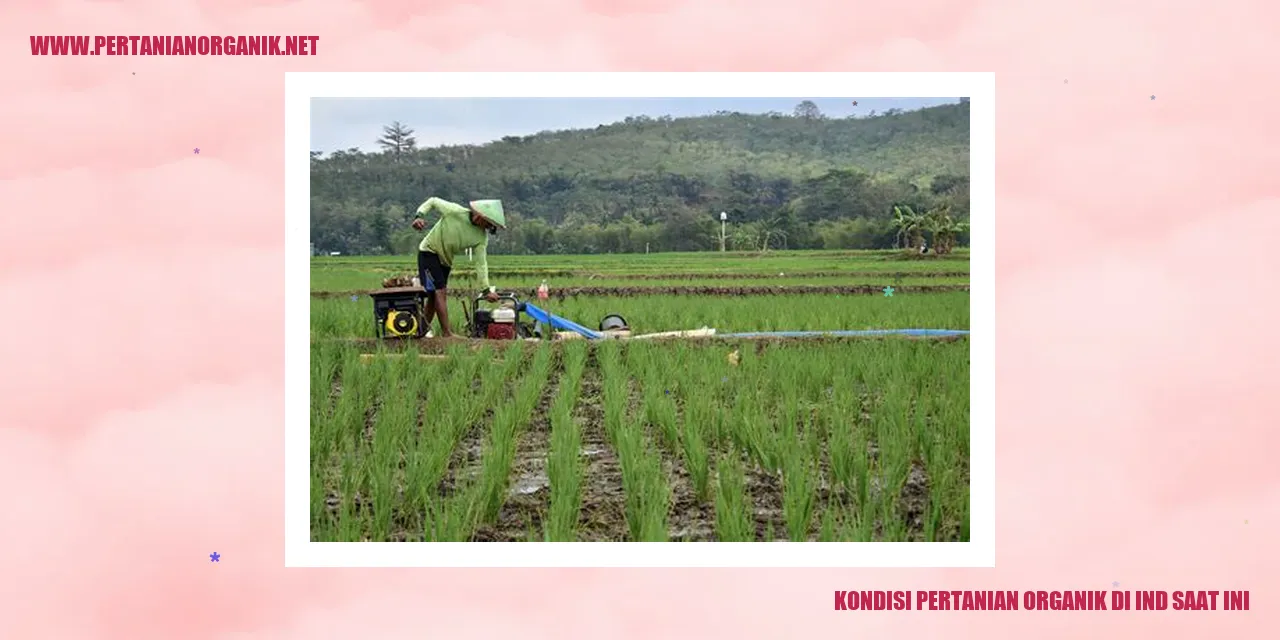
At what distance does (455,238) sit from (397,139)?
1354 millimetres

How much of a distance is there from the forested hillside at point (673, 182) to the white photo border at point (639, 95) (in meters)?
0.18

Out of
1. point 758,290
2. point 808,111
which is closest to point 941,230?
point 758,290

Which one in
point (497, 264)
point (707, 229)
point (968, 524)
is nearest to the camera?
point (968, 524)

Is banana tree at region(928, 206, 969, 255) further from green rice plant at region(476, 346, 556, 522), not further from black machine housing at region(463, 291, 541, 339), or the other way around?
green rice plant at region(476, 346, 556, 522)

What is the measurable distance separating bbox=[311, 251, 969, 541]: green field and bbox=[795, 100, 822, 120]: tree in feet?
3.78

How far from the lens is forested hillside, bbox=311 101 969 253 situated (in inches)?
173

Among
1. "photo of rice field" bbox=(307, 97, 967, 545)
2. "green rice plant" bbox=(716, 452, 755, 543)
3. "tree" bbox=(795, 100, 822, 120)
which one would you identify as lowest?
"green rice plant" bbox=(716, 452, 755, 543)

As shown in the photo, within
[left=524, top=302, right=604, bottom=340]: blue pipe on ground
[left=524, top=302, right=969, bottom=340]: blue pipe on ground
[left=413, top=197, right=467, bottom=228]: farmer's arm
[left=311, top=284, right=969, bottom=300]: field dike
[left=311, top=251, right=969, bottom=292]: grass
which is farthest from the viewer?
[left=311, top=251, right=969, bottom=292]: grass

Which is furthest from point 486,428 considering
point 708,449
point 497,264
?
point 497,264

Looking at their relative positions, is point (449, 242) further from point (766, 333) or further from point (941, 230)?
point (941, 230)

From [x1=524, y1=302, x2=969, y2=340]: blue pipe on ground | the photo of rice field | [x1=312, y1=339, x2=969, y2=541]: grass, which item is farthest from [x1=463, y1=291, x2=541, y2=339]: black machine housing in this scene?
[x1=312, y1=339, x2=969, y2=541]: grass

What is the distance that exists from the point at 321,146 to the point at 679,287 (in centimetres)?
610

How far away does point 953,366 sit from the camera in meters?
3.95

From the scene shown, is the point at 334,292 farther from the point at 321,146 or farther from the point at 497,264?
the point at 497,264
